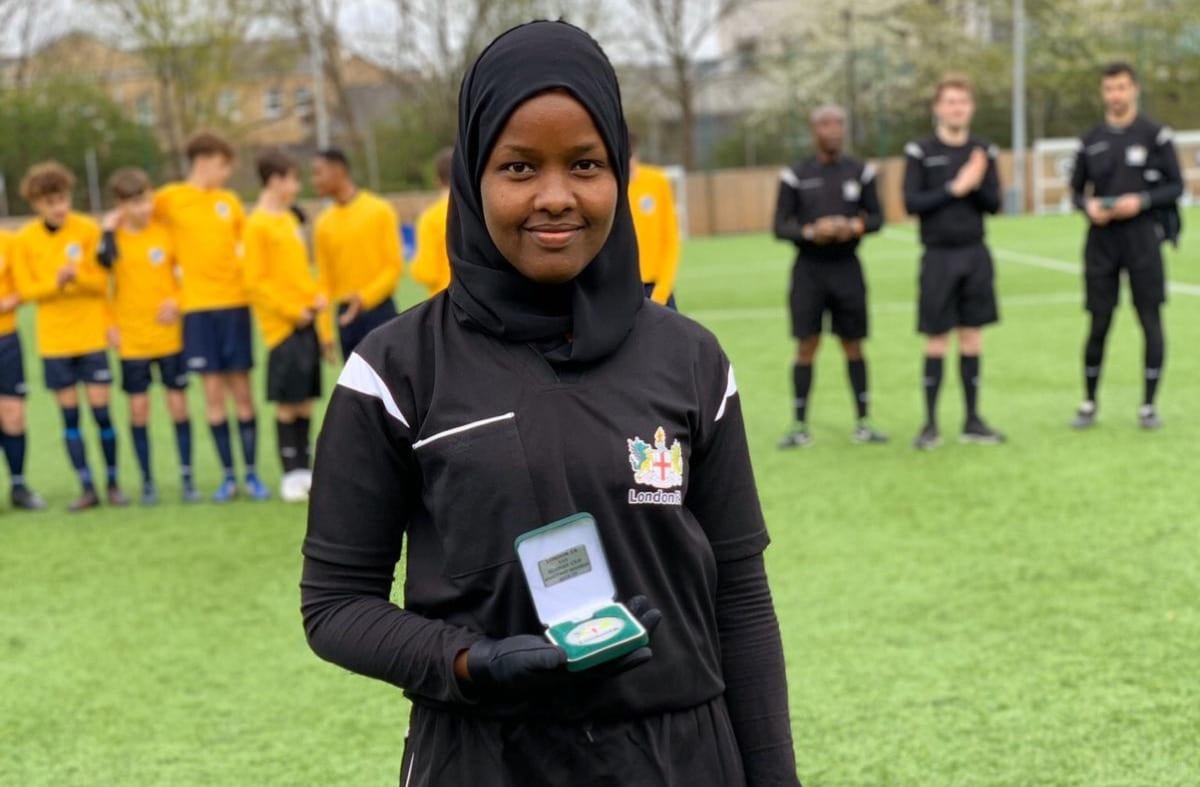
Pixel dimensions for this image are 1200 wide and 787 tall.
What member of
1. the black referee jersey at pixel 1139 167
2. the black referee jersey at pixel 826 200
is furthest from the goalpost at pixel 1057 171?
the black referee jersey at pixel 826 200

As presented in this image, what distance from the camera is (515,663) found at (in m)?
1.81

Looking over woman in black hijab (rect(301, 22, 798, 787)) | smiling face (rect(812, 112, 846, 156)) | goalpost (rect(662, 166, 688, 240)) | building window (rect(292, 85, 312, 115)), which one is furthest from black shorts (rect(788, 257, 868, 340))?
building window (rect(292, 85, 312, 115))

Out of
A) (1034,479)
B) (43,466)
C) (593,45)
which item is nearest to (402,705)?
(593,45)

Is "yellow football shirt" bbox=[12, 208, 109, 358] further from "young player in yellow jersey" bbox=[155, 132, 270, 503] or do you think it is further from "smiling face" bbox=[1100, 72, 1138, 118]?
"smiling face" bbox=[1100, 72, 1138, 118]

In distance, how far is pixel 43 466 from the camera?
10.9 m

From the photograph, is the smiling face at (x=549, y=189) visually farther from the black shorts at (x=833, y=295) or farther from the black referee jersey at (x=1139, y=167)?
the black referee jersey at (x=1139, y=167)

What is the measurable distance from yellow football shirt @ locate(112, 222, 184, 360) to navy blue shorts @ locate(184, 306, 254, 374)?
13 centimetres

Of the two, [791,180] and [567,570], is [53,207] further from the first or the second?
[567,570]

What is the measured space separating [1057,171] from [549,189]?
35.0 m

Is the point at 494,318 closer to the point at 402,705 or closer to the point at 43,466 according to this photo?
the point at 402,705

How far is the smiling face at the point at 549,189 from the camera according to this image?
75.5 inches

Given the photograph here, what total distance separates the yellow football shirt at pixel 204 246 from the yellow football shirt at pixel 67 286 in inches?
20.2

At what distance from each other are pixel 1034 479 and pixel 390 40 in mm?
37224

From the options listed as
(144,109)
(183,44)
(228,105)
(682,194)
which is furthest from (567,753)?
(228,105)
